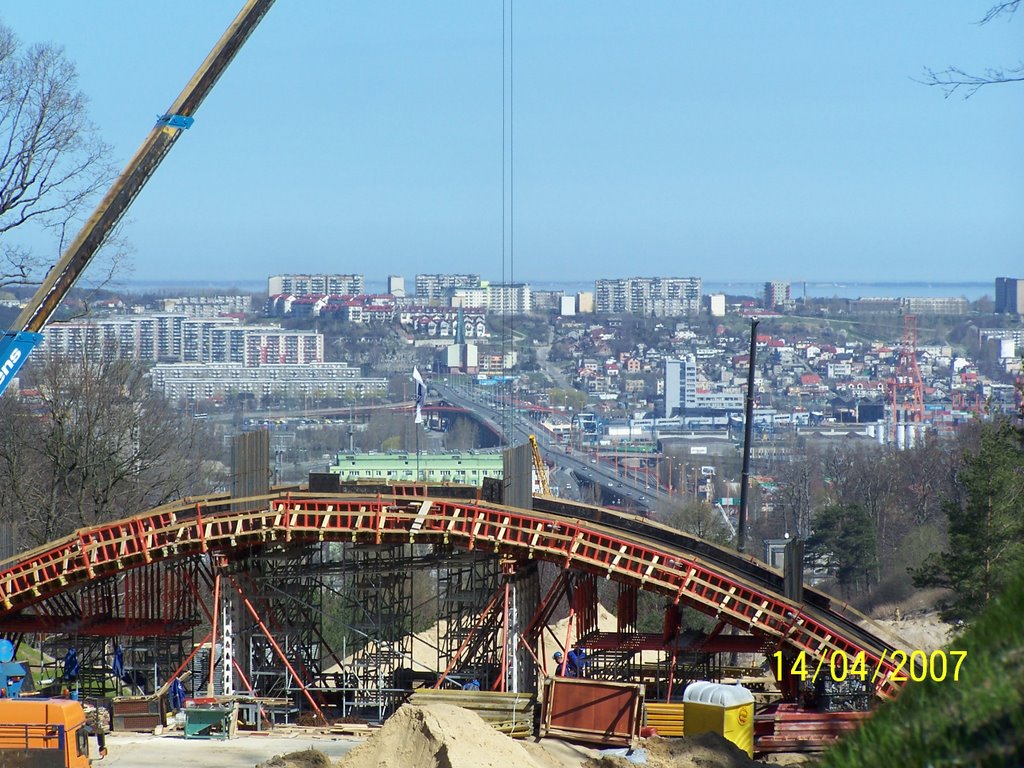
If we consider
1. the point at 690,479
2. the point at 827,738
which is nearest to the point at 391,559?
the point at 827,738

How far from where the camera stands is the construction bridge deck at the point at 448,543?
30359mm

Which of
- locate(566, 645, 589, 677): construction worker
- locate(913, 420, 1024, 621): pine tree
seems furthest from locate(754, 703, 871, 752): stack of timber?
locate(913, 420, 1024, 621): pine tree

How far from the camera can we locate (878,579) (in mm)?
80938

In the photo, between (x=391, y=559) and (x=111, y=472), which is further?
(x=111, y=472)

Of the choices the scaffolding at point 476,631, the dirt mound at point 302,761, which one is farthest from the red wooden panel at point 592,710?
the scaffolding at point 476,631

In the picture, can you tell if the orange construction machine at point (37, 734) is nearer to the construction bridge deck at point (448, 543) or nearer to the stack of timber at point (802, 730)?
the construction bridge deck at point (448, 543)

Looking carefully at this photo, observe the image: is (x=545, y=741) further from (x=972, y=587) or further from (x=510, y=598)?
(x=972, y=587)

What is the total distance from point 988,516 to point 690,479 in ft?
367

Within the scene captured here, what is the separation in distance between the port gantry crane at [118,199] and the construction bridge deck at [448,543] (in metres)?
5.76

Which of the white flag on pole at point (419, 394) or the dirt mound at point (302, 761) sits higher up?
the white flag on pole at point (419, 394)

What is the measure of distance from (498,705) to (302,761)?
19.2 feet

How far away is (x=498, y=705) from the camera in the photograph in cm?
2820
